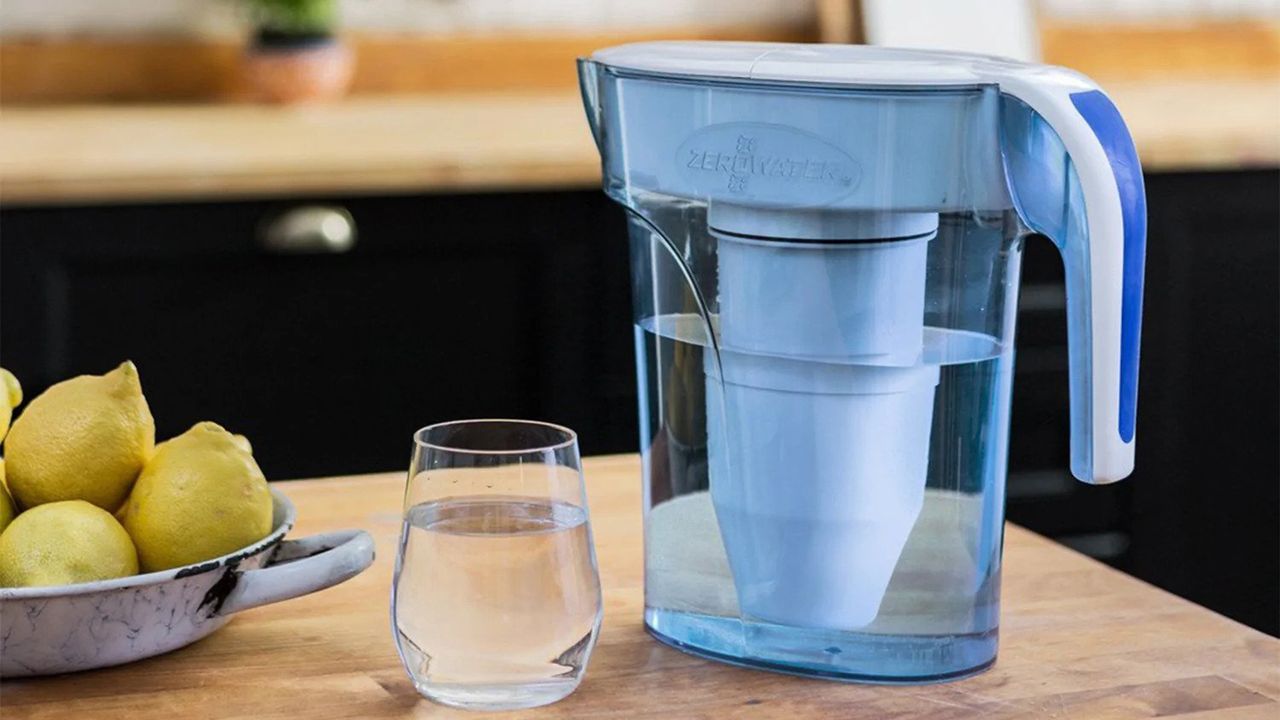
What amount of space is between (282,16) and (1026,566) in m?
1.74

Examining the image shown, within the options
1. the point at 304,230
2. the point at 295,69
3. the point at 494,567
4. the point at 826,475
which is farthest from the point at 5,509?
the point at 295,69

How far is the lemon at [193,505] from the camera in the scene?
2.49ft

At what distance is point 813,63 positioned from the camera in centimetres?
75

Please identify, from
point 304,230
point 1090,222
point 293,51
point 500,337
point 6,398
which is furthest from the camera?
point 293,51

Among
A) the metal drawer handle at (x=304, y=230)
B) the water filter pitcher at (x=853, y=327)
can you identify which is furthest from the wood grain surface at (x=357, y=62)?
the water filter pitcher at (x=853, y=327)

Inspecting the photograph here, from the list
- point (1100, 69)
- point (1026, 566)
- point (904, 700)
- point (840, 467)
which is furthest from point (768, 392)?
point (1100, 69)

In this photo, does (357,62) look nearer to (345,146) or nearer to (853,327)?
(345,146)

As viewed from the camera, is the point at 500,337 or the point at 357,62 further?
the point at 357,62

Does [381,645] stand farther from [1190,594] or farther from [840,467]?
[1190,594]

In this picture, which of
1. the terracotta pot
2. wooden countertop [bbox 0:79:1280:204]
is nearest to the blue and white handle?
wooden countertop [bbox 0:79:1280:204]

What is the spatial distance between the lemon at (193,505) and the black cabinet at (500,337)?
125 cm

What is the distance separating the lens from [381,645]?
2.67 ft

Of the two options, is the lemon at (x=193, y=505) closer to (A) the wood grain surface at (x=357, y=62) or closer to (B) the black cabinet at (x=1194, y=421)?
(B) the black cabinet at (x=1194, y=421)

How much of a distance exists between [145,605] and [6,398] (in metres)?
0.15
